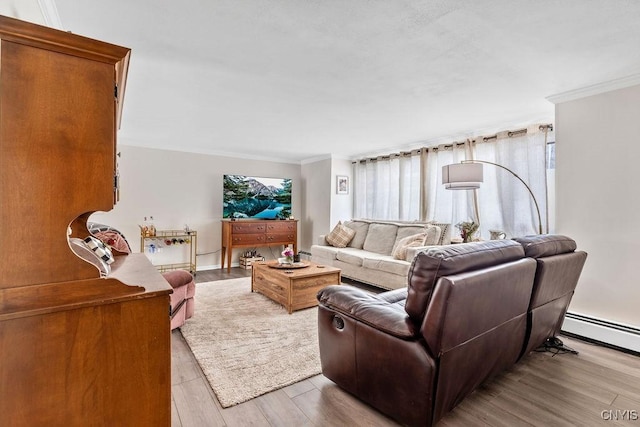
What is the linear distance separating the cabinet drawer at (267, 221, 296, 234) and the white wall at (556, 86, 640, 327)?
168 inches

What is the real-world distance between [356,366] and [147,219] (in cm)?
461

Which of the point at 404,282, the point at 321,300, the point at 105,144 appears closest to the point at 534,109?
the point at 404,282

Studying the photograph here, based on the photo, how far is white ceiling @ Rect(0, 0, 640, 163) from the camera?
1.71 m

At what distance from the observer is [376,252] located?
16.0ft

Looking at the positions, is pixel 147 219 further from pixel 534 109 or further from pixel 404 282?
pixel 534 109

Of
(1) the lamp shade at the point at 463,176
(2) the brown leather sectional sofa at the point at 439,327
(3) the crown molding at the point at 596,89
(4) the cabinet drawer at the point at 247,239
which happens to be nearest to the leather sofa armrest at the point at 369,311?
(2) the brown leather sectional sofa at the point at 439,327

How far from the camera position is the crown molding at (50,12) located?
5.35 ft

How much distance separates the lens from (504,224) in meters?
3.97

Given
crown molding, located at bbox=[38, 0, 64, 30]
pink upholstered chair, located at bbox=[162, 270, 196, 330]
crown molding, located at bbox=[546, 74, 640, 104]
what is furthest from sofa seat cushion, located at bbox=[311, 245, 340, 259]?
crown molding, located at bbox=[38, 0, 64, 30]

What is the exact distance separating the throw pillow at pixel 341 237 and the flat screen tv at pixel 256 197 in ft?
4.46

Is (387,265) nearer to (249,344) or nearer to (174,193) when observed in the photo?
(249,344)

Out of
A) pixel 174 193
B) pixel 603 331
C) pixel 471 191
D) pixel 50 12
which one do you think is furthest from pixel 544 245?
pixel 174 193

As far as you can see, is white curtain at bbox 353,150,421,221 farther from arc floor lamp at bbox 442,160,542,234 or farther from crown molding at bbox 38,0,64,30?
crown molding at bbox 38,0,64,30

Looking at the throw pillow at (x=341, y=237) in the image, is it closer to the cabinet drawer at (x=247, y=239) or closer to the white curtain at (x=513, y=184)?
the cabinet drawer at (x=247, y=239)
